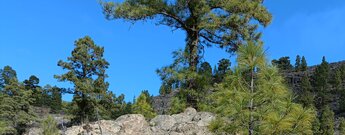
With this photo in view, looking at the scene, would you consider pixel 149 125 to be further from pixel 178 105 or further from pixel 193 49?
pixel 193 49

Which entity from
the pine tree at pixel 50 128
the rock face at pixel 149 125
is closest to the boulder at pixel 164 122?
the rock face at pixel 149 125

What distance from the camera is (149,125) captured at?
15.6m

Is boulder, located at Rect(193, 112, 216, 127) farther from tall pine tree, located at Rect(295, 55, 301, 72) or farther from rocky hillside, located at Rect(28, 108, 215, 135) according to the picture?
tall pine tree, located at Rect(295, 55, 301, 72)

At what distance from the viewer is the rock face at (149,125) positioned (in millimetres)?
14742

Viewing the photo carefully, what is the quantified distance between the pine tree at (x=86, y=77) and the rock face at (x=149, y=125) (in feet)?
88.1

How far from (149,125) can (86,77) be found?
28.8m

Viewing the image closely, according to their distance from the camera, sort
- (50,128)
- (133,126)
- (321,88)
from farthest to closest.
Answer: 1. (321,88)
2. (50,128)
3. (133,126)

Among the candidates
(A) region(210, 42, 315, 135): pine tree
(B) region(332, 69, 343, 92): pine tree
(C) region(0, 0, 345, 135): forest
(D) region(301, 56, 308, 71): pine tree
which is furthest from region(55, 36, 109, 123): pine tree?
(D) region(301, 56, 308, 71): pine tree

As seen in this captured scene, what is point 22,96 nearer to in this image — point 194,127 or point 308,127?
point 194,127

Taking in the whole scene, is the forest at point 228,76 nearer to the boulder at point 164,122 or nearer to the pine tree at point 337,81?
the boulder at point 164,122

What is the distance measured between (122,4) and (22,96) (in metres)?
34.9

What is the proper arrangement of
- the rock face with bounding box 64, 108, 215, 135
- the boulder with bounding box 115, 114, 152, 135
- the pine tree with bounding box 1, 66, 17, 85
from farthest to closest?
the pine tree with bounding box 1, 66, 17, 85 < the boulder with bounding box 115, 114, 152, 135 < the rock face with bounding box 64, 108, 215, 135

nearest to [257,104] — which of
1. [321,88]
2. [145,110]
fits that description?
[145,110]

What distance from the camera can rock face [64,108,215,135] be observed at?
14.7 meters
